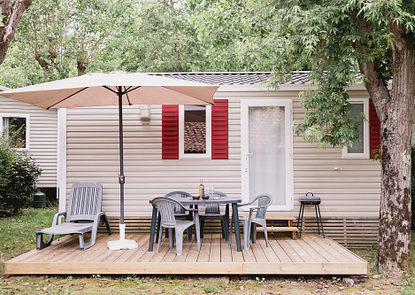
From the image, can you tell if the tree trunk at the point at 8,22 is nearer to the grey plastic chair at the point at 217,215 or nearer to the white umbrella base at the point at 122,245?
the white umbrella base at the point at 122,245

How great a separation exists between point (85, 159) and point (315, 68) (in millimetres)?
4016

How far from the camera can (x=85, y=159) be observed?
19.3ft

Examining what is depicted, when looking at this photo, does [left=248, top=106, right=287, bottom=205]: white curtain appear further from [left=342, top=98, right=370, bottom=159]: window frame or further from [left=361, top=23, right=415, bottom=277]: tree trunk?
[left=361, top=23, right=415, bottom=277]: tree trunk

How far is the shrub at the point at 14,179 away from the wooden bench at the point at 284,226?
6.00 metres

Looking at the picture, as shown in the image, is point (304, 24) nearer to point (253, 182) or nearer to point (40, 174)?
point (253, 182)

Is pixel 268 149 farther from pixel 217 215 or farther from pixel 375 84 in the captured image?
pixel 375 84

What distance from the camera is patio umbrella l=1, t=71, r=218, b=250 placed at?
4.04 meters

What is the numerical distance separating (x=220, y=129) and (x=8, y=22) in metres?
3.61

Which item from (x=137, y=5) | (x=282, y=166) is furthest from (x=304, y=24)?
(x=137, y=5)

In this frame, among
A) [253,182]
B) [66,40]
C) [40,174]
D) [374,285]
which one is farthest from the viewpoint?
[66,40]

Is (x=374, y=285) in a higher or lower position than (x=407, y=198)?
lower

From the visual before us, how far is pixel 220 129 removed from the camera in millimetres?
5809

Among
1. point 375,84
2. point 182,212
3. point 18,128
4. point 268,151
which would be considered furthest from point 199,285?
point 18,128

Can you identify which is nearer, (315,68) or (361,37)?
(361,37)
